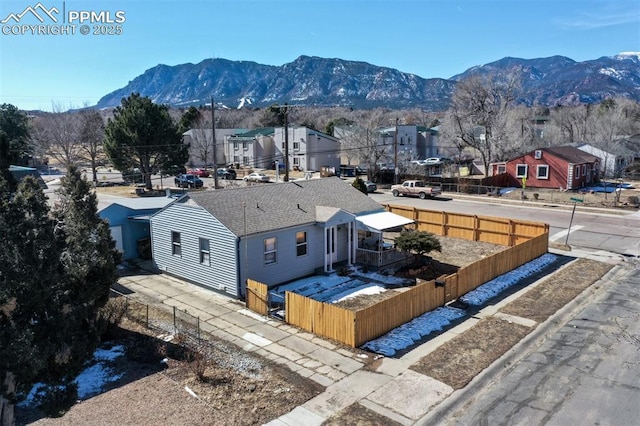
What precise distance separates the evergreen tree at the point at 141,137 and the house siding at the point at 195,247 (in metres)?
28.9

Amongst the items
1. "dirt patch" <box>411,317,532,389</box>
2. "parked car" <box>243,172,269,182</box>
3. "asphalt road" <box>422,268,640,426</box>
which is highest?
"parked car" <box>243,172,269,182</box>

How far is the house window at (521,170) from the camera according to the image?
5009 centimetres

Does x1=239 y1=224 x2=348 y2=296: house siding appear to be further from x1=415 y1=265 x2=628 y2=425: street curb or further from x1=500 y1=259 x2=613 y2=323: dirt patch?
x1=415 y1=265 x2=628 y2=425: street curb

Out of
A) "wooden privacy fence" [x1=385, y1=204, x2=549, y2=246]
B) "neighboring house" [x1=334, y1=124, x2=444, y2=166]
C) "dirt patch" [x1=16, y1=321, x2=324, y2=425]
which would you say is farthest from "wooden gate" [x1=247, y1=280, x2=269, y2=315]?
"neighboring house" [x1=334, y1=124, x2=444, y2=166]

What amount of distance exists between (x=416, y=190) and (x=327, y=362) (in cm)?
3559

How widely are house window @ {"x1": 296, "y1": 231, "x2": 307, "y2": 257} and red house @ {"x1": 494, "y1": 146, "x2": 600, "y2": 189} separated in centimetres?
3596

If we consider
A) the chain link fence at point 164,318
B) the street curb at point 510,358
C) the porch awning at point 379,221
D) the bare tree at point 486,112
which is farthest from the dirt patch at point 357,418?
A: the bare tree at point 486,112

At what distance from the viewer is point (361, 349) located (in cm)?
1416

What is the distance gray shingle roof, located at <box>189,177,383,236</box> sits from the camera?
758 inches

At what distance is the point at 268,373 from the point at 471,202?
117ft

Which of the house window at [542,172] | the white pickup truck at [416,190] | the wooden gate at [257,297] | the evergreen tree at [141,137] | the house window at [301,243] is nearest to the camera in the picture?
the wooden gate at [257,297]

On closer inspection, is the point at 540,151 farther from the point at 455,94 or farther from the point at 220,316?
the point at 220,316

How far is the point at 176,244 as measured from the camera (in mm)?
21219

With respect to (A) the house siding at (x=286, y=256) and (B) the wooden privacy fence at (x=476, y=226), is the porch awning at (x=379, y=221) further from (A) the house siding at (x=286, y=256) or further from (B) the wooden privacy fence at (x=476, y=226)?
(B) the wooden privacy fence at (x=476, y=226)
